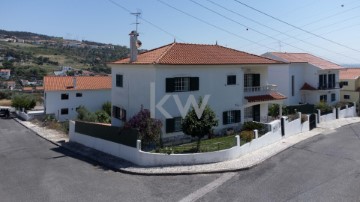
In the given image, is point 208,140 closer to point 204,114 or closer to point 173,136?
point 173,136

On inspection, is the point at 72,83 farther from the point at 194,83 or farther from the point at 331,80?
the point at 331,80

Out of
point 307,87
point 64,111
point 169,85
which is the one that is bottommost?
point 64,111

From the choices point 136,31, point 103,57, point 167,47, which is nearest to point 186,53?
point 167,47

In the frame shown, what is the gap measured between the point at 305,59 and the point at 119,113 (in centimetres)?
2822

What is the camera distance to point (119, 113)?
90.8ft

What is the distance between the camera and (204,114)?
67.6ft

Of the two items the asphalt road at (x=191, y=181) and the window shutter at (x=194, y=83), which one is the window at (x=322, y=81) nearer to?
the asphalt road at (x=191, y=181)

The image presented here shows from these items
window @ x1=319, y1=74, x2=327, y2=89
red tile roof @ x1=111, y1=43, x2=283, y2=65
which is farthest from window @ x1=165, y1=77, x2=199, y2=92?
window @ x1=319, y1=74, x2=327, y2=89

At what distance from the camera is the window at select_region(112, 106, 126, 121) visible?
2677 cm

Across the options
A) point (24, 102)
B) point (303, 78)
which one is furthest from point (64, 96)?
point (303, 78)

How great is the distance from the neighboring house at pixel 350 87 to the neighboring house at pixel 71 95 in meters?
34.9

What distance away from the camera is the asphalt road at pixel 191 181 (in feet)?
48.4

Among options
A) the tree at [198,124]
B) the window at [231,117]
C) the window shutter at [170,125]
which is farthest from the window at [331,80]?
the tree at [198,124]

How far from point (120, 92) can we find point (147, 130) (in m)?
7.74
